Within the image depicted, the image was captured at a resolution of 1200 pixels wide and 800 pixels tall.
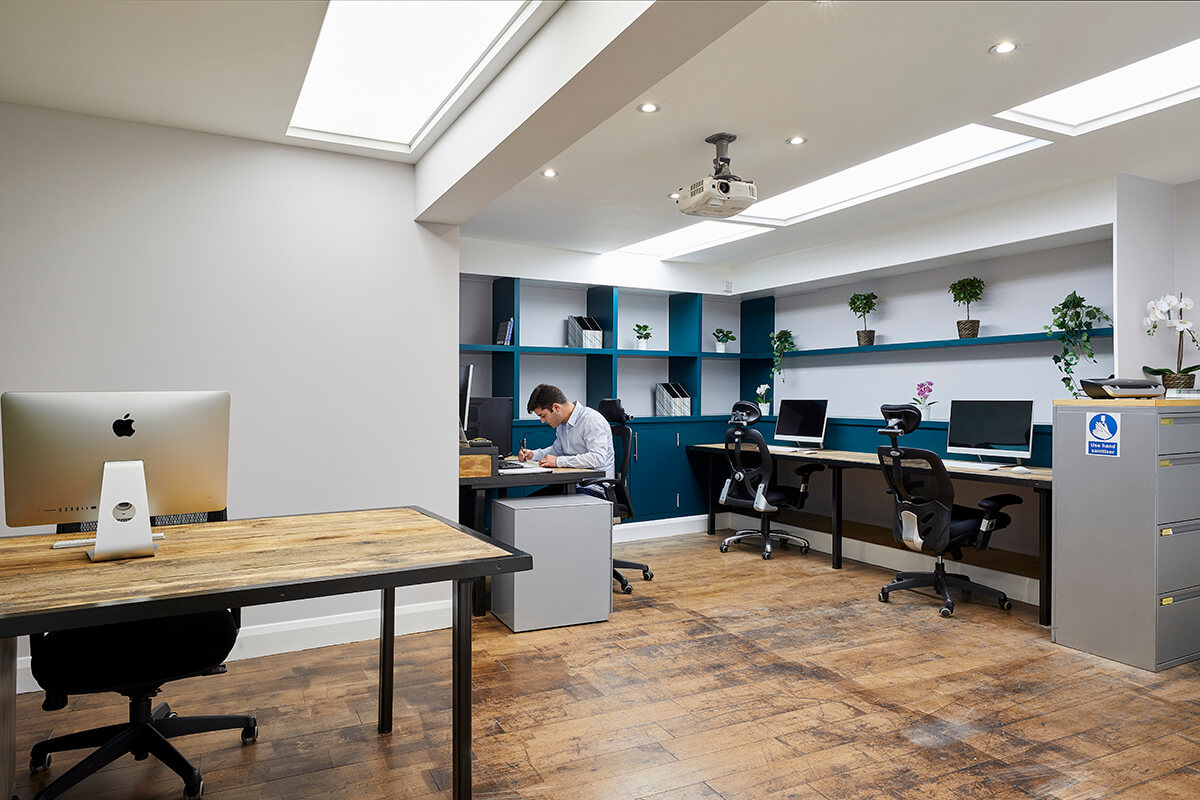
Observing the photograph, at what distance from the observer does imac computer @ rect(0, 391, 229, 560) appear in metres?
2.05

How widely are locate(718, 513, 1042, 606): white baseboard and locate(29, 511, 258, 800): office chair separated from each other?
4187mm

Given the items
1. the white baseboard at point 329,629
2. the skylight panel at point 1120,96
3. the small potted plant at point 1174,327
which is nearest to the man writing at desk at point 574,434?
the white baseboard at point 329,629

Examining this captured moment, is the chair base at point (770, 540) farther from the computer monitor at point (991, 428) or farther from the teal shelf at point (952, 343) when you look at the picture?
the teal shelf at point (952, 343)

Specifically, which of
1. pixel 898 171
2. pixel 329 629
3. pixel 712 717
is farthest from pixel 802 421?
pixel 329 629

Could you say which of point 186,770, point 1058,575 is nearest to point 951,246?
point 1058,575

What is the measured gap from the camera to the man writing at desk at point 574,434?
15.7 feet

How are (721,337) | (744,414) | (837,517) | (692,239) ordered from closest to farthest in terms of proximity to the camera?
(837,517)
(744,414)
(692,239)
(721,337)

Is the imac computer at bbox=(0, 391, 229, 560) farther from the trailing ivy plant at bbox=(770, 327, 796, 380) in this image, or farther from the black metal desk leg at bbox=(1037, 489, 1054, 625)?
the trailing ivy plant at bbox=(770, 327, 796, 380)

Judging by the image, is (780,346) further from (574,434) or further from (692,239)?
(574,434)

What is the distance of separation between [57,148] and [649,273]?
14.7ft

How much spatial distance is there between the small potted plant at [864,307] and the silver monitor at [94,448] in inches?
205

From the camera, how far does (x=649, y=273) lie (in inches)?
264

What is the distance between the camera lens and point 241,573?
1.88 m

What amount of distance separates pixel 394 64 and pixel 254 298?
1374 millimetres
